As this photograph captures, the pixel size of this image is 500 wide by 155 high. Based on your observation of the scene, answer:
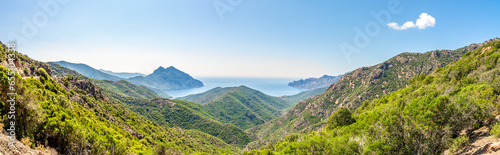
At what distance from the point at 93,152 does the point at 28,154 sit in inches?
375

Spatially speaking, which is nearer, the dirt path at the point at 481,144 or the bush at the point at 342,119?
the dirt path at the point at 481,144

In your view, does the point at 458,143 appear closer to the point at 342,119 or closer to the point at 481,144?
the point at 481,144

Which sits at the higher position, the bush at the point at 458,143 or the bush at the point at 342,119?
the bush at the point at 458,143

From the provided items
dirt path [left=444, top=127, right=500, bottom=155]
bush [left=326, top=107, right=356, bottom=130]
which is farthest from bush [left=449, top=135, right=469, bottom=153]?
bush [left=326, top=107, right=356, bottom=130]

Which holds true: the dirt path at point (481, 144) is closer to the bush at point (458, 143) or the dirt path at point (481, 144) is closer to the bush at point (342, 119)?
the bush at point (458, 143)

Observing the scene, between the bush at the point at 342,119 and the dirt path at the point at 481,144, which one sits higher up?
the dirt path at the point at 481,144

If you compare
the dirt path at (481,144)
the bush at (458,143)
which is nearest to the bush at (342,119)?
the dirt path at (481,144)

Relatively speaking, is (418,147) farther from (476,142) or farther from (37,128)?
(37,128)

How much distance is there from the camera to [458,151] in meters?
16.2

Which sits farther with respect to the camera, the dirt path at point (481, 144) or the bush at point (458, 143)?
the bush at point (458, 143)

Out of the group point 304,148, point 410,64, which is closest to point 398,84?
point 410,64

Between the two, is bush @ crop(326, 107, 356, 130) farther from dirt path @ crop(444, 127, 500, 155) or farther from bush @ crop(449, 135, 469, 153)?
bush @ crop(449, 135, 469, 153)

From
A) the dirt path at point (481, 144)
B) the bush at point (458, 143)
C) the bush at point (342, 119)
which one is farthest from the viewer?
the bush at point (342, 119)

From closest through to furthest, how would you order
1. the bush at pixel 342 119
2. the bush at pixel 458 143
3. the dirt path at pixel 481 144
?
the dirt path at pixel 481 144 → the bush at pixel 458 143 → the bush at pixel 342 119
